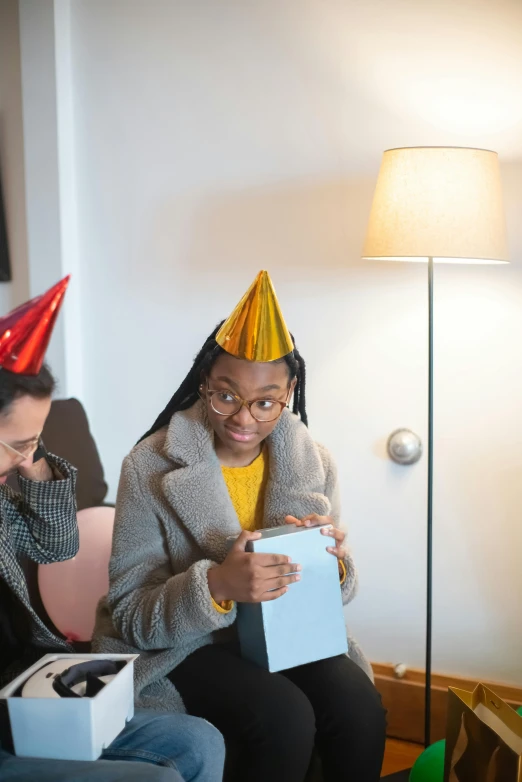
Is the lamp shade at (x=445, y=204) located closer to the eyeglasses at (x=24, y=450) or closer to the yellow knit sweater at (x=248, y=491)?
the yellow knit sweater at (x=248, y=491)

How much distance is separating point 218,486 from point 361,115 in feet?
3.56

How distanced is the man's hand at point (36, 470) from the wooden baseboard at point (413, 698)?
50.1 inches

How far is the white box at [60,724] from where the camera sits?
3.87ft

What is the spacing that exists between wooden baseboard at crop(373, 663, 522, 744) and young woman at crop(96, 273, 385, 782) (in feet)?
2.19

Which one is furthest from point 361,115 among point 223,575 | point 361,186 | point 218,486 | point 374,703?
point 374,703

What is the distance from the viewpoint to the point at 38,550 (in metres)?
1.48

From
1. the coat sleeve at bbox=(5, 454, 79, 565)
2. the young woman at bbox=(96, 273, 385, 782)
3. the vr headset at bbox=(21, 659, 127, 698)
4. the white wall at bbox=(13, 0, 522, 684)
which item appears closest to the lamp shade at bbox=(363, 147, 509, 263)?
the white wall at bbox=(13, 0, 522, 684)

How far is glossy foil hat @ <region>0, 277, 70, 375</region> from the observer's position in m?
1.13

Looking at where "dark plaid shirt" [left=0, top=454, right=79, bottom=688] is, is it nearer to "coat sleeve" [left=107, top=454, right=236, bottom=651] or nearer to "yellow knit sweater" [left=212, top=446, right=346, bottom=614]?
"coat sleeve" [left=107, top=454, right=236, bottom=651]

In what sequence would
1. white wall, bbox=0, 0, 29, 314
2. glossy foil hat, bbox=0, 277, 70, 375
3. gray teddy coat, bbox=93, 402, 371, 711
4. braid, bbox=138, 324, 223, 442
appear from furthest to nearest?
1. white wall, bbox=0, 0, 29, 314
2. braid, bbox=138, 324, 223, 442
3. gray teddy coat, bbox=93, 402, 371, 711
4. glossy foil hat, bbox=0, 277, 70, 375

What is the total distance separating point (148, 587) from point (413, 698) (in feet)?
3.44

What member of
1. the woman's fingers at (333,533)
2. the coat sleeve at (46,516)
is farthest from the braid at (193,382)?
the woman's fingers at (333,533)

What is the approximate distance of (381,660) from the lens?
235cm

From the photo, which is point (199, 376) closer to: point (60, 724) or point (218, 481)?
point (218, 481)
